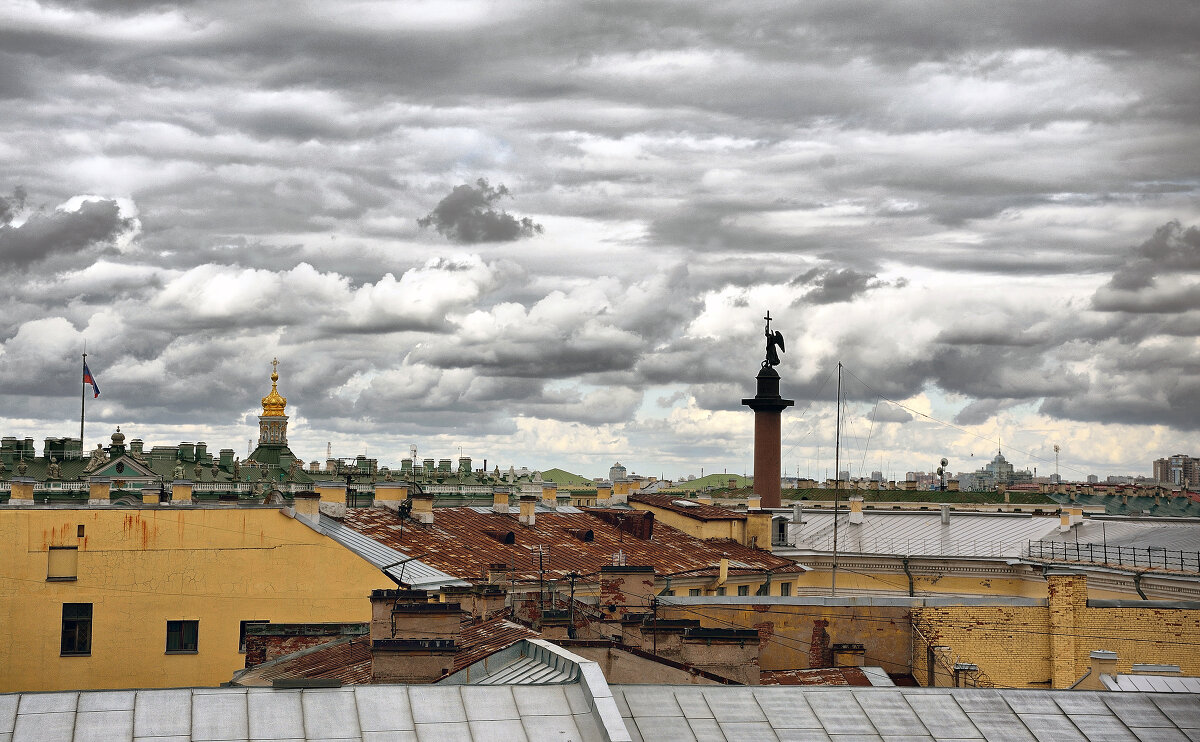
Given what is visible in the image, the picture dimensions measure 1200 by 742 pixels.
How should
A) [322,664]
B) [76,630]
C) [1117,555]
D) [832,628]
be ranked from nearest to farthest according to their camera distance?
[322,664]
[832,628]
[76,630]
[1117,555]

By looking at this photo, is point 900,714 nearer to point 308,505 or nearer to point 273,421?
point 308,505

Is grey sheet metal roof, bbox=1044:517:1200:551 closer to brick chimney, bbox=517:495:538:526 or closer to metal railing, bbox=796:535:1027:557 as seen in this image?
metal railing, bbox=796:535:1027:557

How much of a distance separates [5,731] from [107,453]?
74.9 m

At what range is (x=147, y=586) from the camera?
38.7m

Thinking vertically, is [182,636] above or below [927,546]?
below

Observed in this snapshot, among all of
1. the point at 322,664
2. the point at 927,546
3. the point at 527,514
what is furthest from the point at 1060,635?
the point at 927,546

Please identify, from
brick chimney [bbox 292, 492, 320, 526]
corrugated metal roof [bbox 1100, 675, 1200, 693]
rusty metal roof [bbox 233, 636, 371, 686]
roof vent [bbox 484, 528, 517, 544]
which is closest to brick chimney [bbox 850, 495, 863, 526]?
roof vent [bbox 484, 528, 517, 544]

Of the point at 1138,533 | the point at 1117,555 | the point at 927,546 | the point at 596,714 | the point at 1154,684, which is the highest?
the point at 596,714

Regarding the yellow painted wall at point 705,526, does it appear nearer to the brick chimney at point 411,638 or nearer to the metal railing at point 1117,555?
the metal railing at point 1117,555

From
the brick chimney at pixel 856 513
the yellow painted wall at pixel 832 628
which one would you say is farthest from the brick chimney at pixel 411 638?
the brick chimney at pixel 856 513

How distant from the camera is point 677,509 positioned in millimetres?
64500

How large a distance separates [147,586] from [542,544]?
51.9ft

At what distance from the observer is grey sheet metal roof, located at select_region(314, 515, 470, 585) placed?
36844mm

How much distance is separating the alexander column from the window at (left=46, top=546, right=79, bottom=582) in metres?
46.7
